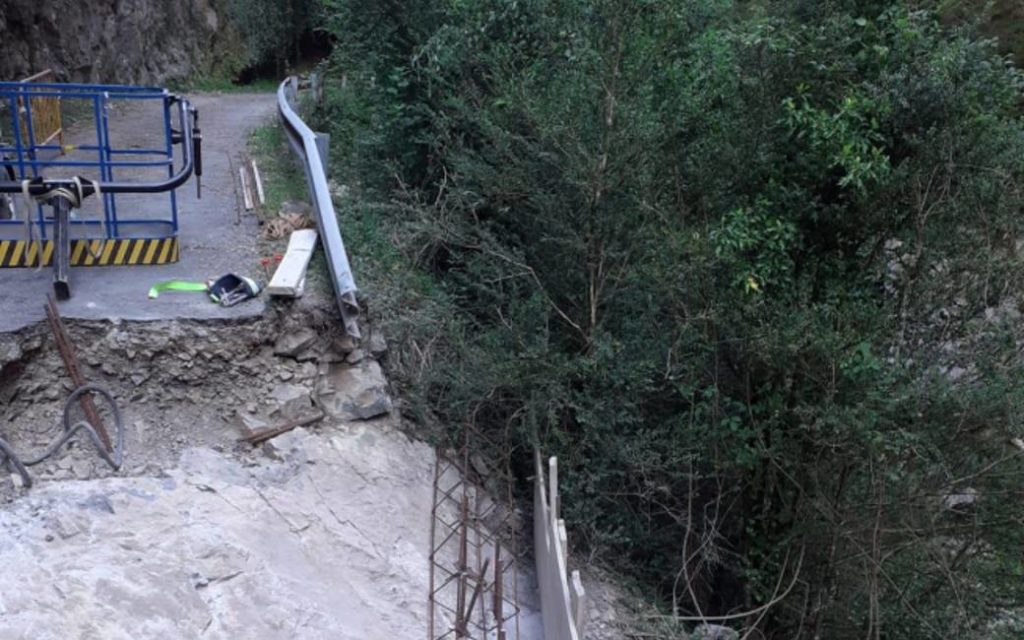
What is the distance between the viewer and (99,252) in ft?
27.8

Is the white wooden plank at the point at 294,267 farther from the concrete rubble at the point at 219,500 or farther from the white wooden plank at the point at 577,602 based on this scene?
the white wooden plank at the point at 577,602

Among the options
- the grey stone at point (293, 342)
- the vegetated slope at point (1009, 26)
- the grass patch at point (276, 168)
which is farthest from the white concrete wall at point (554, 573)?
the vegetated slope at point (1009, 26)

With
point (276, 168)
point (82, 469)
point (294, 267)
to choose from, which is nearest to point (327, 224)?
point (294, 267)

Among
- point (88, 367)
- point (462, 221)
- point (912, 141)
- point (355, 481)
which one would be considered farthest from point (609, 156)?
point (88, 367)

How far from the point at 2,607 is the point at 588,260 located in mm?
5861

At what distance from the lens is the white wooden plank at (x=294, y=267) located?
7.93 metres

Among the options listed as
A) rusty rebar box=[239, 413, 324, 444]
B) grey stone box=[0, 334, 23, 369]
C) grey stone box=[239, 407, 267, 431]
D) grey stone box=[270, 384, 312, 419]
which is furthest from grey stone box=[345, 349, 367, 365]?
grey stone box=[0, 334, 23, 369]

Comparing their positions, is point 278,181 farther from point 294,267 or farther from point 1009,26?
point 1009,26

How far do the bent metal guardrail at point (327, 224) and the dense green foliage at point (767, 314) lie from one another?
0.86 meters

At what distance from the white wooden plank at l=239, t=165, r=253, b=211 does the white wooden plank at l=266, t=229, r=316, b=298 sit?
5.22 ft

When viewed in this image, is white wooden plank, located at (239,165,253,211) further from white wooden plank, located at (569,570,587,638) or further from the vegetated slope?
the vegetated slope

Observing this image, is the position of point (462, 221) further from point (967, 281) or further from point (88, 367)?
point (967, 281)

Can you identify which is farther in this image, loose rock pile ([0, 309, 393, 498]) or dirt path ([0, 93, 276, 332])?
dirt path ([0, 93, 276, 332])

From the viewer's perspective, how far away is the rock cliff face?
672 inches
